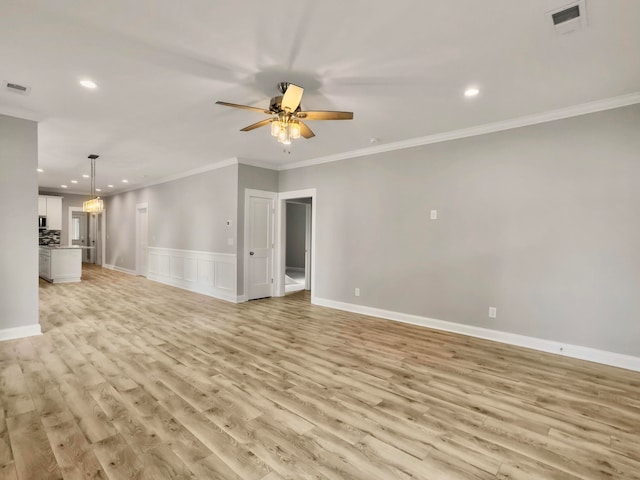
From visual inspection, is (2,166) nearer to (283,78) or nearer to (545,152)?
(283,78)

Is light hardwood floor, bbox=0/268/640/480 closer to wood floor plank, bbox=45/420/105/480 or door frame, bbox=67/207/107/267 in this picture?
wood floor plank, bbox=45/420/105/480

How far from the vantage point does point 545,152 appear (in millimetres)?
3699

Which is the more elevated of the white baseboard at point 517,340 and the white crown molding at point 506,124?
the white crown molding at point 506,124

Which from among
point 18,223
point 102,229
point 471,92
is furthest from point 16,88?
point 102,229

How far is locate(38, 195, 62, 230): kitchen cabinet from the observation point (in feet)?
32.6

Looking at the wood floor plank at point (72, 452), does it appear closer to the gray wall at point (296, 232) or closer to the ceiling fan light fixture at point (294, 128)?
the ceiling fan light fixture at point (294, 128)

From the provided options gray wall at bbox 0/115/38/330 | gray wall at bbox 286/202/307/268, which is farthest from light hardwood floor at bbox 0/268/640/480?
gray wall at bbox 286/202/307/268

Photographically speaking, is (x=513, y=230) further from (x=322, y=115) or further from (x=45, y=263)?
(x=45, y=263)

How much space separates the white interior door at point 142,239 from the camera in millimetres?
9211

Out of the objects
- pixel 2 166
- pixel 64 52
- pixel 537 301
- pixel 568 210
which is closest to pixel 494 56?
pixel 568 210

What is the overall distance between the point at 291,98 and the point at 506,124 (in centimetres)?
285

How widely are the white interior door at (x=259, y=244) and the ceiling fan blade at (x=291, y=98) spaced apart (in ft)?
12.0

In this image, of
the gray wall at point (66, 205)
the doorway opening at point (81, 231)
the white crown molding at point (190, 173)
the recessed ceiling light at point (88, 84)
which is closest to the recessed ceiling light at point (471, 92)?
the recessed ceiling light at point (88, 84)

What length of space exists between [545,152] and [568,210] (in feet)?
2.35
